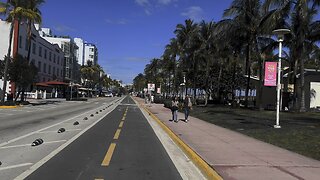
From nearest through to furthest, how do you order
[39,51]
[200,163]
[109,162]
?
[200,163], [109,162], [39,51]

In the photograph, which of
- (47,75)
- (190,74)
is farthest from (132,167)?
(47,75)

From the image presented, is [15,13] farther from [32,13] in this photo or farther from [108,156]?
[108,156]

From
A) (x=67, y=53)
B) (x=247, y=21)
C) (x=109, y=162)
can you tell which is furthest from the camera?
(x=67, y=53)

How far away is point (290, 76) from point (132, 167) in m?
35.5

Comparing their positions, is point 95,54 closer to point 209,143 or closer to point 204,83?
point 204,83

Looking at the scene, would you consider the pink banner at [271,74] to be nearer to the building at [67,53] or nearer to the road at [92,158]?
the road at [92,158]

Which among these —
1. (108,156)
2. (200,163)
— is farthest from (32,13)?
(200,163)

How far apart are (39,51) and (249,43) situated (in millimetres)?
52110

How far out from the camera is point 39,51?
269ft

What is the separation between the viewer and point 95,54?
193 meters

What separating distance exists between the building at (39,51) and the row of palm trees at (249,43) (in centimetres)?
2586

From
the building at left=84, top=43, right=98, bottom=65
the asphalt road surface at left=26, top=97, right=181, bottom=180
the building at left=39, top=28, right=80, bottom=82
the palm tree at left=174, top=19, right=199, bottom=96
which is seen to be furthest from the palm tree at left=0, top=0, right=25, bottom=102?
the building at left=84, top=43, right=98, bottom=65

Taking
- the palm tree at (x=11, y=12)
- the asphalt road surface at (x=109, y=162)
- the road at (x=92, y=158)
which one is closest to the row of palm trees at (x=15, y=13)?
the palm tree at (x=11, y=12)

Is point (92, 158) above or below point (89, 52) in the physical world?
below
